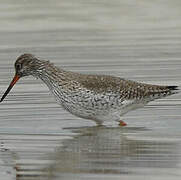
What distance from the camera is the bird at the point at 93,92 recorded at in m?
16.5

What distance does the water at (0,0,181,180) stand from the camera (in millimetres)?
13820

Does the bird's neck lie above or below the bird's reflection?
above

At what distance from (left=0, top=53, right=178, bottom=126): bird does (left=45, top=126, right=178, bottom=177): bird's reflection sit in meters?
0.35

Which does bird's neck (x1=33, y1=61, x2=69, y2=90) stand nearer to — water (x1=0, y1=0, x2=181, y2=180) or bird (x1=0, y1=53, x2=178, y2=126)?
bird (x1=0, y1=53, x2=178, y2=126)

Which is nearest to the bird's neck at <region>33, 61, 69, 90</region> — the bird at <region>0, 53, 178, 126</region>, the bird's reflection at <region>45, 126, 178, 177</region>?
the bird at <region>0, 53, 178, 126</region>

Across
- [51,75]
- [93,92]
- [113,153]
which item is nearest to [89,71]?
[51,75]

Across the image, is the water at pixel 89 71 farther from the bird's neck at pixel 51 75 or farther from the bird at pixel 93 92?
the bird's neck at pixel 51 75

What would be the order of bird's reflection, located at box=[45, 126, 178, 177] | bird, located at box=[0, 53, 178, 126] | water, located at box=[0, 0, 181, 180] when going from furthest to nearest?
1. bird, located at box=[0, 53, 178, 126]
2. water, located at box=[0, 0, 181, 180]
3. bird's reflection, located at box=[45, 126, 178, 177]

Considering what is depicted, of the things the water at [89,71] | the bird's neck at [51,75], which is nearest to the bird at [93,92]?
the bird's neck at [51,75]

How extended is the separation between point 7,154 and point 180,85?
5.31 m

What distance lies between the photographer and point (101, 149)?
14844mm

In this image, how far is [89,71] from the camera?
66.2 feet

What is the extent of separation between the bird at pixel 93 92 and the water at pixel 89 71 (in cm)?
30

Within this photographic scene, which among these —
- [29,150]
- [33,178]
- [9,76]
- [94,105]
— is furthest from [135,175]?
[9,76]
